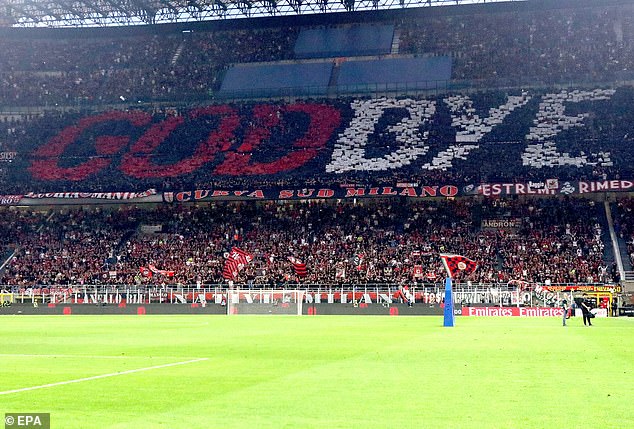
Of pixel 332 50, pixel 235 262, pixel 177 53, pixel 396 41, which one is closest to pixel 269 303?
pixel 235 262

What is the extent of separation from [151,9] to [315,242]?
120 feet

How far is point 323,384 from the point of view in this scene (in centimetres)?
1623

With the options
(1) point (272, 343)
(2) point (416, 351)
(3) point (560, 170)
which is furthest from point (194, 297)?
(2) point (416, 351)

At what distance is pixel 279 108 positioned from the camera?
9475 centimetres

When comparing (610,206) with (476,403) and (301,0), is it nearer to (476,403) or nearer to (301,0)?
(301,0)

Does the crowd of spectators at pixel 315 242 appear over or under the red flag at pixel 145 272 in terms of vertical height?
over

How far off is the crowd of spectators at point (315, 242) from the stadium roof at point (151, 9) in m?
22.9

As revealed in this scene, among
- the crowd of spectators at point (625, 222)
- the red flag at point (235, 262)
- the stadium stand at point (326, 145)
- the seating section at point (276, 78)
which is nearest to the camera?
the red flag at point (235, 262)

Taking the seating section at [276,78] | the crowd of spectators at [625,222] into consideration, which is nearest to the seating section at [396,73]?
the seating section at [276,78]

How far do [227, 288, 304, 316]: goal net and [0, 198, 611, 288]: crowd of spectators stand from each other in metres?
3.27

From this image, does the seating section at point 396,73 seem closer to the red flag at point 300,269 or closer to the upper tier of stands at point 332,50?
the upper tier of stands at point 332,50

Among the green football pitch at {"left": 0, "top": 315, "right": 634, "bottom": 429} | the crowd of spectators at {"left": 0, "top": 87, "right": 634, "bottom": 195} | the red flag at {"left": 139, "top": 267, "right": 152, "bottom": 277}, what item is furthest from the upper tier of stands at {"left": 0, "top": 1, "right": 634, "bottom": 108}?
the green football pitch at {"left": 0, "top": 315, "right": 634, "bottom": 429}

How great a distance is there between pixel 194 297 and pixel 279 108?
3149 cm

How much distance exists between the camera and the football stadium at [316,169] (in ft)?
213
